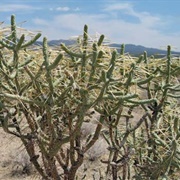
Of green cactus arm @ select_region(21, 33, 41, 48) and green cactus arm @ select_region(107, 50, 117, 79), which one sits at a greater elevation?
green cactus arm @ select_region(21, 33, 41, 48)

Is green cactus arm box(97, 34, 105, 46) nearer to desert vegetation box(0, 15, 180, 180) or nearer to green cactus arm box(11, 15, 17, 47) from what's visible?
desert vegetation box(0, 15, 180, 180)

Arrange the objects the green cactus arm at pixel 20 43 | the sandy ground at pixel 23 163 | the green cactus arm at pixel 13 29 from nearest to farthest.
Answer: the green cactus arm at pixel 20 43 → the green cactus arm at pixel 13 29 → the sandy ground at pixel 23 163

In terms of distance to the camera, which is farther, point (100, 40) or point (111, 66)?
point (100, 40)

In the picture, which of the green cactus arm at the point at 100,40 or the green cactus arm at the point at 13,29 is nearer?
the green cactus arm at the point at 100,40

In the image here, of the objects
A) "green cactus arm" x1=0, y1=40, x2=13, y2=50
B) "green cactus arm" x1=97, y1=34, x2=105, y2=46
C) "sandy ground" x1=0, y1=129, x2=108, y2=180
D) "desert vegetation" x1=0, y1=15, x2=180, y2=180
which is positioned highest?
"green cactus arm" x1=97, y1=34, x2=105, y2=46

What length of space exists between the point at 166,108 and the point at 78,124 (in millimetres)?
984

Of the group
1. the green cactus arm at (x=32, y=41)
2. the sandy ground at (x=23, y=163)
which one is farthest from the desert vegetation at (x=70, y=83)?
the sandy ground at (x=23, y=163)

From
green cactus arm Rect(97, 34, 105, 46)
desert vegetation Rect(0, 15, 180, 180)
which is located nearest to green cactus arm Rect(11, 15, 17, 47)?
desert vegetation Rect(0, 15, 180, 180)

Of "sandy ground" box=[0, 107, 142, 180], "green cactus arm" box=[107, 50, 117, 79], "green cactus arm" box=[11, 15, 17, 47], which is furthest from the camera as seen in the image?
"sandy ground" box=[0, 107, 142, 180]

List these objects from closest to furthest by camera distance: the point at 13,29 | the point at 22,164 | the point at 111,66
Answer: the point at 111,66
the point at 13,29
the point at 22,164

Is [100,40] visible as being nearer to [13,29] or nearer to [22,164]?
[13,29]

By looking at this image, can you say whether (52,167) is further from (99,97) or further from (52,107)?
(99,97)

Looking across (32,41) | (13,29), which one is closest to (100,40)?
(32,41)

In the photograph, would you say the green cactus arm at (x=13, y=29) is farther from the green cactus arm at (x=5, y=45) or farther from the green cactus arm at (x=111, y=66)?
the green cactus arm at (x=111, y=66)
